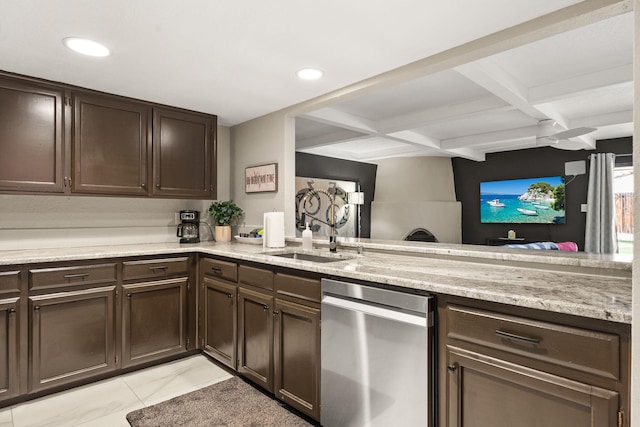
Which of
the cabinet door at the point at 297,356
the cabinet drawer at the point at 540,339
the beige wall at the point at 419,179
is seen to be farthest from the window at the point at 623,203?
the cabinet door at the point at 297,356

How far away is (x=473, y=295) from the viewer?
1.40 metres

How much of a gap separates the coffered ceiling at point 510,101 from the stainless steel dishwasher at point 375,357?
1.68 metres

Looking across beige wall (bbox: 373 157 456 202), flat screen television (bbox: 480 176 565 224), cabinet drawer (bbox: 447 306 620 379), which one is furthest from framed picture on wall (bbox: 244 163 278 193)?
flat screen television (bbox: 480 176 565 224)

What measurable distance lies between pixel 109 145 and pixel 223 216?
119 cm

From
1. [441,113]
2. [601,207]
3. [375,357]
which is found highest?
[441,113]

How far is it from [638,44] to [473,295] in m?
0.93

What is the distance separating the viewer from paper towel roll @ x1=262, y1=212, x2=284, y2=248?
3.09m

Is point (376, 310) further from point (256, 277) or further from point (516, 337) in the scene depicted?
point (256, 277)

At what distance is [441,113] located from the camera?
12.6 feet

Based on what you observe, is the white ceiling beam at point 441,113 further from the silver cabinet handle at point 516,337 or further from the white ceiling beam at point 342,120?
the silver cabinet handle at point 516,337

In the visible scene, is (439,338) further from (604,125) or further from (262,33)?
(604,125)

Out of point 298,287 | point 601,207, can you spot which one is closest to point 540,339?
point 298,287

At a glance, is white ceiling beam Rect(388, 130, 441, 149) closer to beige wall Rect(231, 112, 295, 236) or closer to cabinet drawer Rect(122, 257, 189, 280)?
beige wall Rect(231, 112, 295, 236)

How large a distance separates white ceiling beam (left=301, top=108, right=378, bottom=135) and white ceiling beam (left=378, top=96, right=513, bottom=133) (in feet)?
0.55
